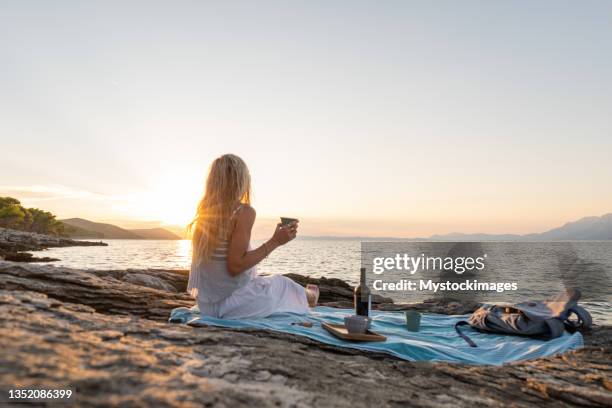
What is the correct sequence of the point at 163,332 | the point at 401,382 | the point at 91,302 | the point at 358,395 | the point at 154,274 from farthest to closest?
1. the point at 154,274
2. the point at 91,302
3. the point at 163,332
4. the point at 401,382
5. the point at 358,395

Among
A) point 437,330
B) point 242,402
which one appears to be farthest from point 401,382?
point 437,330

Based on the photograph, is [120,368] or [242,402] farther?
[120,368]

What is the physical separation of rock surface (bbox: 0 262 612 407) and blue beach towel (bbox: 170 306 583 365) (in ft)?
1.05

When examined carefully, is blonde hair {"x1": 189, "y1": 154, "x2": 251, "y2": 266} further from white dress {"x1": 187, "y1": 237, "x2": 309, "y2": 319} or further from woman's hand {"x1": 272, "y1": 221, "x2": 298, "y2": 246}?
woman's hand {"x1": 272, "y1": 221, "x2": 298, "y2": 246}

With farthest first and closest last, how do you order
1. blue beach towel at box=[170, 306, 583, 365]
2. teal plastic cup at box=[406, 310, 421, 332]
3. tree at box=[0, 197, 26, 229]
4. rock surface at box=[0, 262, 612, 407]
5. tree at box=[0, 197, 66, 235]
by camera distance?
tree at box=[0, 197, 66, 235], tree at box=[0, 197, 26, 229], teal plastic cup at box=[406, 310, 421, 332], blue beach towel at box=[170, 306, 583, 365], rock surface at box=[0, 262, 612, 407]

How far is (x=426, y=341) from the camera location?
5.28m

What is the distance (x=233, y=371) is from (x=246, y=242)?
2.54 m

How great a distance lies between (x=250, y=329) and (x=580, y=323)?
211 inches

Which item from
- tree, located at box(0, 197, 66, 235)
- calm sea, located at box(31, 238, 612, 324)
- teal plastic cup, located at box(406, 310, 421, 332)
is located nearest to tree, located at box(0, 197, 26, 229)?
tree, located at box(0, 197, 66, 235)

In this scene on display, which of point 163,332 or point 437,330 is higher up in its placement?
point 163,332

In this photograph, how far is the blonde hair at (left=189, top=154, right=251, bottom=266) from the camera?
5.31m

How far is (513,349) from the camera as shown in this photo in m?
5.29

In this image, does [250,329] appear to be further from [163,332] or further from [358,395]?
[358,395]

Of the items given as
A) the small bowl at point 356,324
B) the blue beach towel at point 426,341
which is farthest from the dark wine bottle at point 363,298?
the small bowl at point 356,324
